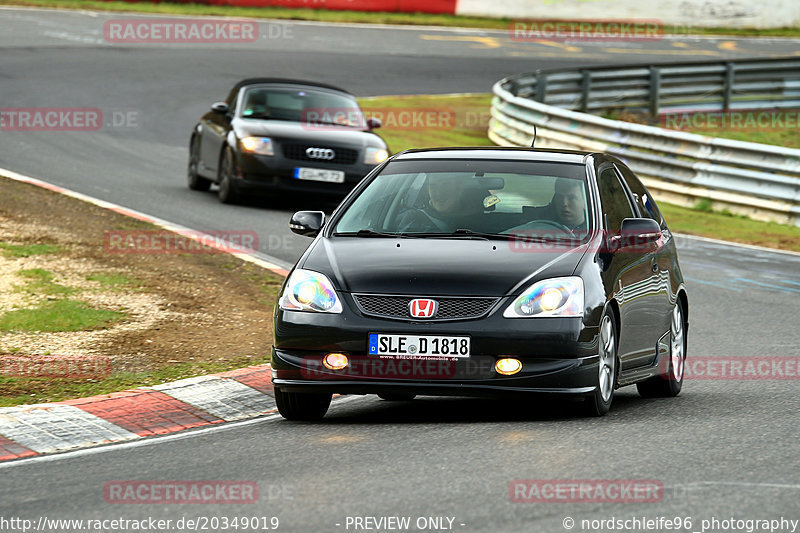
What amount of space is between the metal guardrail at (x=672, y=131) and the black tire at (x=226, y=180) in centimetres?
646

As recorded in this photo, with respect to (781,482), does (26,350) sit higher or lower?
lower

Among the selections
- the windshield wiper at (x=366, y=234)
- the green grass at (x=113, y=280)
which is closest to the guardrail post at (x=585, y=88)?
the green grass at (x=113, y=280)

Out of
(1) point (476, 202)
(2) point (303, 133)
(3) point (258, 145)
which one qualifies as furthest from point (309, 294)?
(2) point (303, 133)

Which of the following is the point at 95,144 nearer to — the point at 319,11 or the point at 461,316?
the point at 461,316

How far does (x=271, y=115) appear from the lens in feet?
63.7

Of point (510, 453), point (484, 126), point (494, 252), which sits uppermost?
point (494, 252)

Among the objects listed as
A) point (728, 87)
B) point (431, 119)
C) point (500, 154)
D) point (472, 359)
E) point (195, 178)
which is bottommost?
point (431, 119)

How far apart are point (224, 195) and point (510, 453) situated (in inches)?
485

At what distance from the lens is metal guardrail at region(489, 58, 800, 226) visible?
20.2m

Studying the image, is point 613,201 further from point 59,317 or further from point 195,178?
point 195,178

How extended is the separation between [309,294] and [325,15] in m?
39.0

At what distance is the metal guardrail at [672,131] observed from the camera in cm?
2017

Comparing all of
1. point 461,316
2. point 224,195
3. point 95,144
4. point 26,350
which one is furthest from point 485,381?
point 95,144

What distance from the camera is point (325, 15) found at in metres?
46.2
